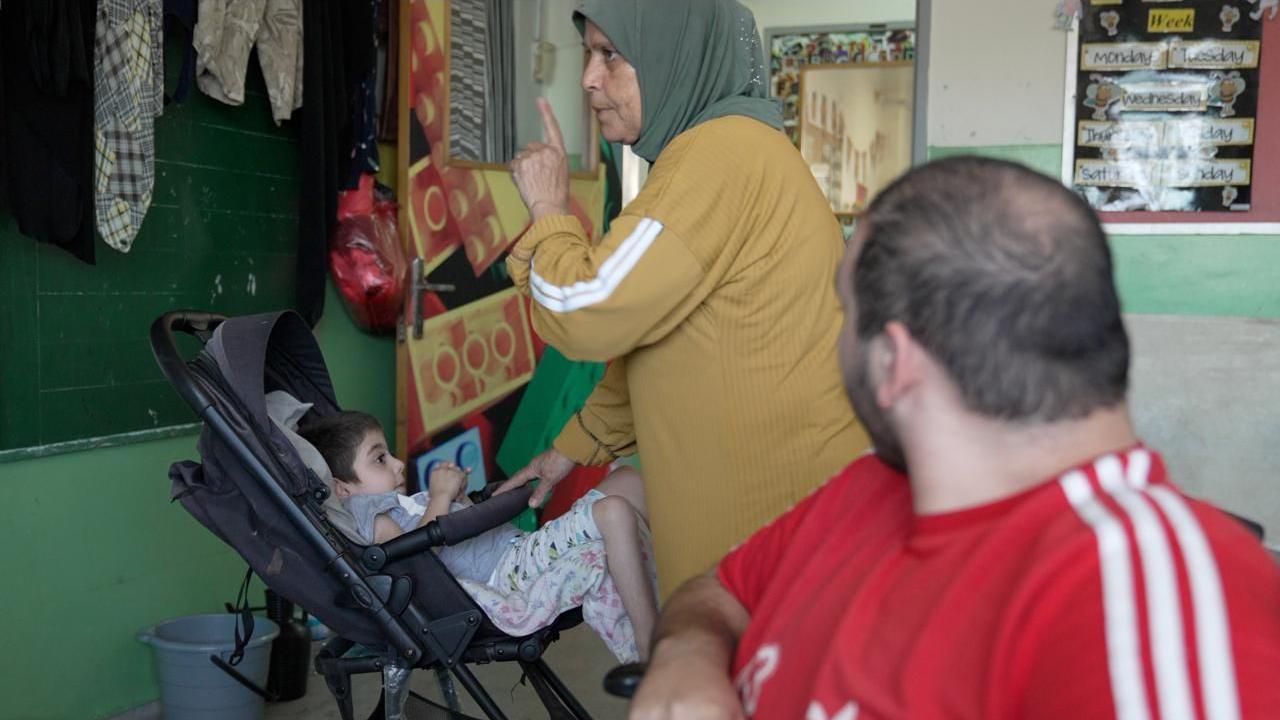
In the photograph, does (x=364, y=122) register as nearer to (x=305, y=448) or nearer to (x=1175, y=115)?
(x=305, y=448)

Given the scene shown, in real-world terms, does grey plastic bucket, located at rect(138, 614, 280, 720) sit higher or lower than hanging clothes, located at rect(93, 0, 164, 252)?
lower

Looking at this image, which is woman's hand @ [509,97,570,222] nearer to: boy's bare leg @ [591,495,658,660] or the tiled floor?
boy's bare leg @ [591,495,658,660]

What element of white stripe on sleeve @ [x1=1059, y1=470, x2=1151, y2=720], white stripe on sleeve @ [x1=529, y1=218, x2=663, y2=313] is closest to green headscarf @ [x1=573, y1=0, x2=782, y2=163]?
white stripe on sleeve @ [x1=529, y1=218, x2=663, y2=313]

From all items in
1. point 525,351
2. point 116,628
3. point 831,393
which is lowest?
point 116,628

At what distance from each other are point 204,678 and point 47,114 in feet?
4.51

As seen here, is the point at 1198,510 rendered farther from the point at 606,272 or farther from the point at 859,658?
the point at 606,272

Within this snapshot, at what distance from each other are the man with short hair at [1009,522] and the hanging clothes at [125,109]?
2.28 m

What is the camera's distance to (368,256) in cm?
382

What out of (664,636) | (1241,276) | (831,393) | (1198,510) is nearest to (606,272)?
(831,393)

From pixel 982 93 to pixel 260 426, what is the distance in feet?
7.02

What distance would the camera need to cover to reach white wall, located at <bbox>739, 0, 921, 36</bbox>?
7219 millimetres

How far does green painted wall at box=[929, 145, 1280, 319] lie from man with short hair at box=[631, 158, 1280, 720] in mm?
2482

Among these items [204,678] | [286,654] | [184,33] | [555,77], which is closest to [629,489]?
[204,678]

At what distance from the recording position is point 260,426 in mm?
2326
